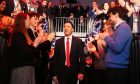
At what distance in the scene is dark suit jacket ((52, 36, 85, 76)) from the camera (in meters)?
4.58

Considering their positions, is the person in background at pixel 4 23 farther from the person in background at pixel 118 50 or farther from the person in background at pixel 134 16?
the person in background at pixel 134 16

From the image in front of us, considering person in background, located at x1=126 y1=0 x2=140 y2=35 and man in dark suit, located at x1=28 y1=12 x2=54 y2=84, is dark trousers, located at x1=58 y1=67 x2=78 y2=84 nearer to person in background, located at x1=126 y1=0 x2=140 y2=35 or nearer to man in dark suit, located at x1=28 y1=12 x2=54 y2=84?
man in dark suit, located at x1=28 y1=12 x2=54 y2=84

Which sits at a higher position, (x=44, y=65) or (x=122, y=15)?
(x=122, y=15)

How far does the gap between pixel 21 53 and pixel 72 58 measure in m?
1.06

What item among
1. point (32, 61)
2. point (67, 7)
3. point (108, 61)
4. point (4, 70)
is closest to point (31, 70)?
point (32, 61)

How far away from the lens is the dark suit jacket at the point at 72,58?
4.58 meters

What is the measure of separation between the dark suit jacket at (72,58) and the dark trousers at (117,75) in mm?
706

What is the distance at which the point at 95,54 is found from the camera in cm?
559

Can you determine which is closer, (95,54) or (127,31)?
(127,31)

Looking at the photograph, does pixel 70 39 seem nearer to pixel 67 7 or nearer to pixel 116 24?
pixel 116 24

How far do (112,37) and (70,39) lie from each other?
0.87 m

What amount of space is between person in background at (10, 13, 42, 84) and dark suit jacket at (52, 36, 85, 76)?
2.37 ft

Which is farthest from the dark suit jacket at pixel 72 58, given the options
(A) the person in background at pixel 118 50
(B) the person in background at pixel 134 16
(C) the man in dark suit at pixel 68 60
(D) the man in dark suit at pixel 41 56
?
(B) the person in background at pixel 134 16

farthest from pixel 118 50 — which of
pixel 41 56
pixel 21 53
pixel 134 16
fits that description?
pixel 134 16
